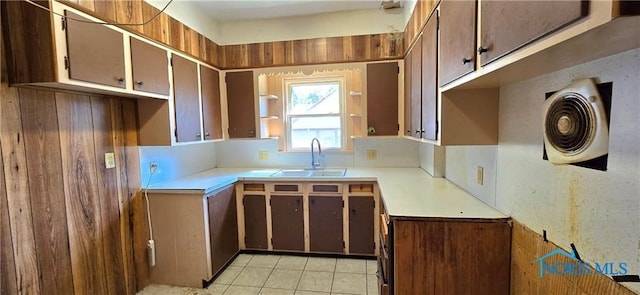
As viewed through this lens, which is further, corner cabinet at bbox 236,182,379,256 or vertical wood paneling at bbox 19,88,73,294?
corner cabinet at bbox 236,182,379,256

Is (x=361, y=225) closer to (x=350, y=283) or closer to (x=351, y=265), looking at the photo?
(x=351, y=265)

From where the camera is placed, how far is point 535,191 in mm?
1186

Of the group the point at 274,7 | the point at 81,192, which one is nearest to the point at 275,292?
the point at 81,192

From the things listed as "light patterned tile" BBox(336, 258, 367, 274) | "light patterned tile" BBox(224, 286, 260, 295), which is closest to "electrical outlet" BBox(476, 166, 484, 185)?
"light patterned tile" BBox(336, 258, 367, 274)

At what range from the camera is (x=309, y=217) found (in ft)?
9.11

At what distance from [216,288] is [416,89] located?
2292 millimetres

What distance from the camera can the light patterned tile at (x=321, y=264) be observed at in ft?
8.56

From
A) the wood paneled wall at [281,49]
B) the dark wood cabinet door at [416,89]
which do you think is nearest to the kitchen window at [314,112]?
the wood paneled wall at [281,49]

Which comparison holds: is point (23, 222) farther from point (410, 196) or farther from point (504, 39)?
point (504, 39)

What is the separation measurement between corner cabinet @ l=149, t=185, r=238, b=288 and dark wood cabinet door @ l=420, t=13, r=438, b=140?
181 cm

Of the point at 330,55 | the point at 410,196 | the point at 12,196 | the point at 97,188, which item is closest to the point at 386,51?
the point at 330,55

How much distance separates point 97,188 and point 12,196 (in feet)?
1.65

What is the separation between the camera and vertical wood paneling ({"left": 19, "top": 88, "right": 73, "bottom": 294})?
153 cm

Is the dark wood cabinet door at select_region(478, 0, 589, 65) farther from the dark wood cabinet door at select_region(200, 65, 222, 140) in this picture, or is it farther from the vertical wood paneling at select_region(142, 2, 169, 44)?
the dark wood cabinet door at select_region(200, 65, 222, 140)
